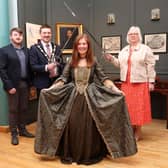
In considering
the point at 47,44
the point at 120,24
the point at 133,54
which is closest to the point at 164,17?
the point at 120,24

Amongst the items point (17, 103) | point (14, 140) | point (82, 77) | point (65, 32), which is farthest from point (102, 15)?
point (14, 140)

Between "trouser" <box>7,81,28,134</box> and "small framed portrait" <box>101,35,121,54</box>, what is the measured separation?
1979 mm

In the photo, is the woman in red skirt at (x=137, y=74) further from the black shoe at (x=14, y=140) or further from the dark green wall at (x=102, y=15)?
the black shoe at (x=14, y=140)

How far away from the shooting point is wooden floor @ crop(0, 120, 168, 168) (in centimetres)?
309

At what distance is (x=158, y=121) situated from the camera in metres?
5.00

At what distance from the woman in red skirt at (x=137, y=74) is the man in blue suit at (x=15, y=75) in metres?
1.17

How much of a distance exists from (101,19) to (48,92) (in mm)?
2716

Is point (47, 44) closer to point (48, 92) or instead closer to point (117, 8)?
point (48, 92)

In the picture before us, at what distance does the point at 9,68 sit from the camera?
12.6 feet

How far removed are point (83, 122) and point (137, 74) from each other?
1.08 metres

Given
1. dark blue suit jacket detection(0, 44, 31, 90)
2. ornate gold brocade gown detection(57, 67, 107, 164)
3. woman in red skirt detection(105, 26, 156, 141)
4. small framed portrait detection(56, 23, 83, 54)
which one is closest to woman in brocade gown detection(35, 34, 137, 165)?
ornate gold brocade gown detection(57, 67, 107, 164)

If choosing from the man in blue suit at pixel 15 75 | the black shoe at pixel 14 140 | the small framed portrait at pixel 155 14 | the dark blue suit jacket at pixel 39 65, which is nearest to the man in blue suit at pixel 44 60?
the dark blue suit jacket at pixel 39 65

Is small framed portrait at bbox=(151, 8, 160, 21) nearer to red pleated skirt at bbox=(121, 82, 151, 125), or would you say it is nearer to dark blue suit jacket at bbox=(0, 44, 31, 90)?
red pleated skirt at bbox=(121, 82, 151, 125)

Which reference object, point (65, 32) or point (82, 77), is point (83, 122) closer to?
point (82, 77)
